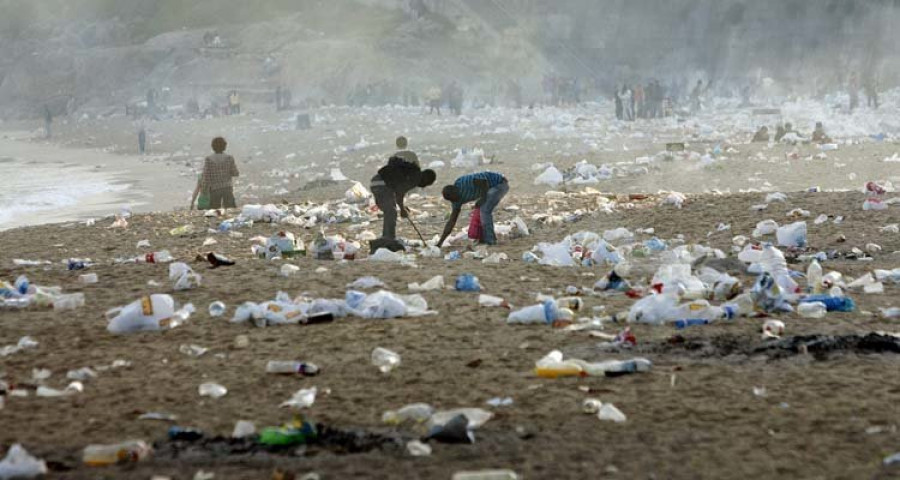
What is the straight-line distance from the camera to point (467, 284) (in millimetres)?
7809

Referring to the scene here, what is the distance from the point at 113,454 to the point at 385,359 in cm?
172

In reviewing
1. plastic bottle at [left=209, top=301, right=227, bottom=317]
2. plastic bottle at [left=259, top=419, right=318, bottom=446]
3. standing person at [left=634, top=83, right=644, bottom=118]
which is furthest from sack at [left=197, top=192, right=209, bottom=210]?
standing person at [left=634, top=83, right=644, bottom=118]

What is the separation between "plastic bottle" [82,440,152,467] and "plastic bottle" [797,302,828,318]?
3.93 meters

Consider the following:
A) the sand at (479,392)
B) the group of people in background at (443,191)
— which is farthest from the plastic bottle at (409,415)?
the group of people in background at (443,191)

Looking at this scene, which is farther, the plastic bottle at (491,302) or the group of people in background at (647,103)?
the group of people in background at (647,103)

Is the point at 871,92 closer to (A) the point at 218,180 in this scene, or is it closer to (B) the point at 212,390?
(A) the point at 218,180

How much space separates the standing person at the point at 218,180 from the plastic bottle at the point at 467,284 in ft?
23.2

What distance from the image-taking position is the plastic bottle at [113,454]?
425 cm

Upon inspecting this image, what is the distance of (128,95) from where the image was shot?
65688mm

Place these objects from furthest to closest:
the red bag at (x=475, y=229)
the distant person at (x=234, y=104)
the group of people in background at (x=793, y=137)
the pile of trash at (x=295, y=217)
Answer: the distant person at (x=234, y=104) < the group of people in background at (x=793, y=137) < the pile of trash at (x=295, y=217) < the red bag at (x=475, y=229)

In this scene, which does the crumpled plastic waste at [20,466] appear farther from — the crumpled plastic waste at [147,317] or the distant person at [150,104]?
the distant person at [150,104]

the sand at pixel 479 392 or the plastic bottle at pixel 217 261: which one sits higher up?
the plastic bottle at pixel 217 261

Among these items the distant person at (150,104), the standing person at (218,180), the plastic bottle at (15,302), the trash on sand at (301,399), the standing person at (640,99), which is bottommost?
the trash on sand at (301,399)

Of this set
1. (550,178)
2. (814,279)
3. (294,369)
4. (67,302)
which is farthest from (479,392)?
(550,178)
